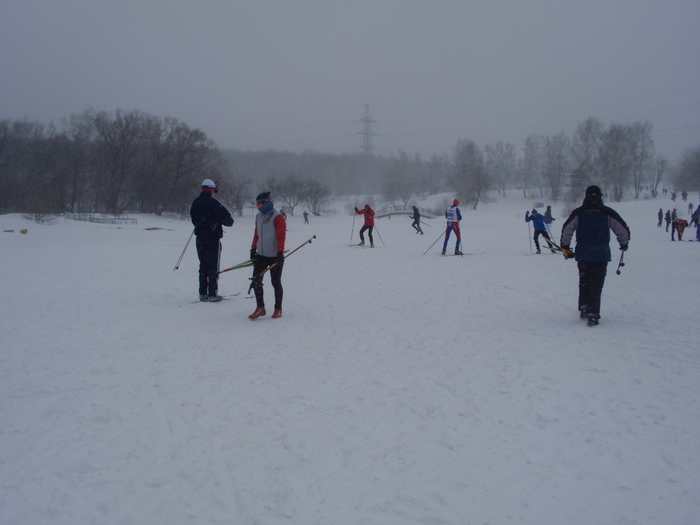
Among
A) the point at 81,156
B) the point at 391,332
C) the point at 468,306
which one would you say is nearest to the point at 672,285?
the point at 468,306

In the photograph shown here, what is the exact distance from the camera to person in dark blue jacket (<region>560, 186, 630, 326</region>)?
677cm

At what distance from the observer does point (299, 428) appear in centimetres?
376

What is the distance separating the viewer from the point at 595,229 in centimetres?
691

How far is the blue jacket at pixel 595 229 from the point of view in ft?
22.4

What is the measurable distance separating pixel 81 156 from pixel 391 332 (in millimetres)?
67190

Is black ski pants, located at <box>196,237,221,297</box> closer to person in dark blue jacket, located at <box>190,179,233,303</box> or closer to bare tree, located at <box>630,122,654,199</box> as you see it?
person in dark blue jacket, located at <box>190,179,233,303</box>

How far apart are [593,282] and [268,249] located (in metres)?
5.14

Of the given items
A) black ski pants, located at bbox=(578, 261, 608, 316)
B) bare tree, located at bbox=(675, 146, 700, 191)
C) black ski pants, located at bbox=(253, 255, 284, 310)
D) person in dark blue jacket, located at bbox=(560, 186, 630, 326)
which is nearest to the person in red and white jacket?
black ski pants, located at bbox=(253, 255, 284, 310)

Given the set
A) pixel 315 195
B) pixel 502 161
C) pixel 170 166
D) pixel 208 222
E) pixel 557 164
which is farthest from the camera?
pixel 502 161

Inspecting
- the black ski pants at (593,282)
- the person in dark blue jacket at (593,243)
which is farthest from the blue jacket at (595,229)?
the black ski pants at (593,282)

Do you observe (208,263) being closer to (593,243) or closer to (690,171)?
(593,243)

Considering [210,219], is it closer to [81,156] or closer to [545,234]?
[545,234]

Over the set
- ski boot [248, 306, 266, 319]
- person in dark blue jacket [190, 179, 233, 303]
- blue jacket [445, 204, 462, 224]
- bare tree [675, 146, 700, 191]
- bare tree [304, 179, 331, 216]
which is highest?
bare tree [675, 146, 700, 191]

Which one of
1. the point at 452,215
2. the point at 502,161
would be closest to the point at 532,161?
the point at 502,161
